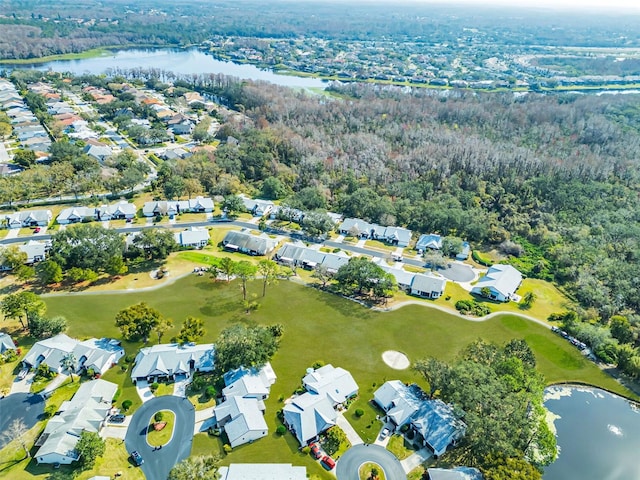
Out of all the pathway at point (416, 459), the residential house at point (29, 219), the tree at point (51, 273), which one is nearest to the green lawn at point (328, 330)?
the tree at point (51, 273)

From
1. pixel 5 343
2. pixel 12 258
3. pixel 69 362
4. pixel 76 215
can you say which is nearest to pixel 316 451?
pixel 69 362

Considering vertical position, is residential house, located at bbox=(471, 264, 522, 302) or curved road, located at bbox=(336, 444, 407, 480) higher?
residential house, located at bbox=(471, 264, 522, 302)

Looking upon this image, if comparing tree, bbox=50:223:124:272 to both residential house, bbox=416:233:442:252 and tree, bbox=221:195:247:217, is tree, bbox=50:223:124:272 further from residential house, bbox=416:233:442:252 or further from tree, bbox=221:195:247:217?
residential house, bbox=416:233:442:252

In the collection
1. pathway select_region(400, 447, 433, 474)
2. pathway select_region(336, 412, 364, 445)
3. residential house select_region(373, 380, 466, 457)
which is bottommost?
pathway select_region(336, 412, 364, 445)

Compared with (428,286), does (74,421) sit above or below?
below

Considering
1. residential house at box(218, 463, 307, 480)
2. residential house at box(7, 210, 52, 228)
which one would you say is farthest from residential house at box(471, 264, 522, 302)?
residential house at box(7, 210, 52, 228)

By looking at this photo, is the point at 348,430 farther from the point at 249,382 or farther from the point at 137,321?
the point at 137,321
